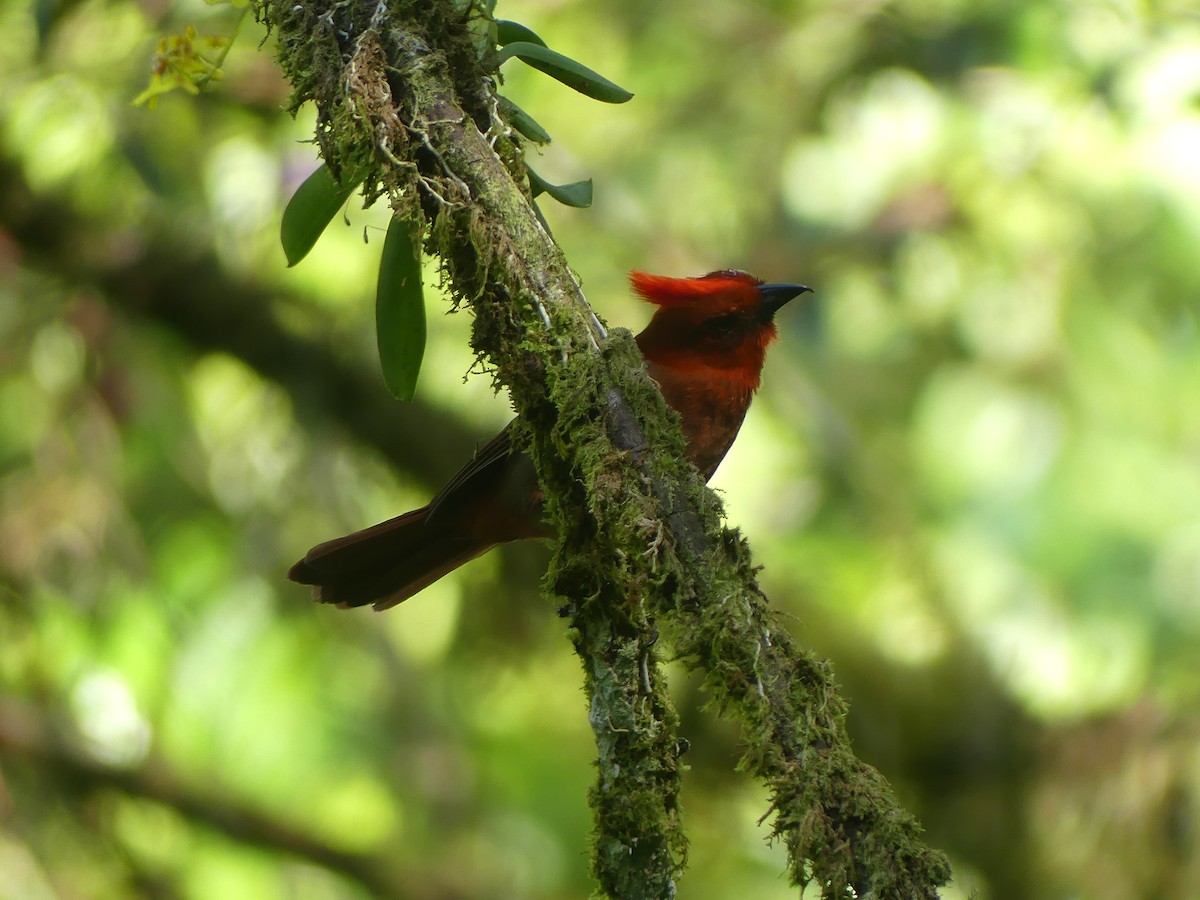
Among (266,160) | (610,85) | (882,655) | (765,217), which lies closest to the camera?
(610,85)

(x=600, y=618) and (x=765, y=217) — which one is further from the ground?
(x=765, y=217)

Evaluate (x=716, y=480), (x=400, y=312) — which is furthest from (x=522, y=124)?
(x=716, y=480)

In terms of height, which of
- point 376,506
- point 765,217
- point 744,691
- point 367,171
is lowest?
point 744,691

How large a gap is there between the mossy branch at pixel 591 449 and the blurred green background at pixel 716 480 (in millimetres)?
2025

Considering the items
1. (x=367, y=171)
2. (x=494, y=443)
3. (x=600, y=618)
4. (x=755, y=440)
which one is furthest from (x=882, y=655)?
(x=367, y=171)

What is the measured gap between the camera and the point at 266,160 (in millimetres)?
5703

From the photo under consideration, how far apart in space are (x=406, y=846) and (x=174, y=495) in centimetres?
205

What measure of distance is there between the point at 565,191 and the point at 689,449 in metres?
1.26

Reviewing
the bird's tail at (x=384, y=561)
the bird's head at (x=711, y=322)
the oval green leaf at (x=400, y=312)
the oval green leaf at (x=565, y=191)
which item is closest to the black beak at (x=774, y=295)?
the bird's head at (x=711, y=322)

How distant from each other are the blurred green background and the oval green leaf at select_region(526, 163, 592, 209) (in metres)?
2.05

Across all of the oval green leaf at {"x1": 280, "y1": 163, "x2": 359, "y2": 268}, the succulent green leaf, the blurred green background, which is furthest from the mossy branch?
the blurred green background

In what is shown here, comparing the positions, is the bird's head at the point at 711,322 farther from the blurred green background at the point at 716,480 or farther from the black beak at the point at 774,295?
the blurred green background at the point at 716,480

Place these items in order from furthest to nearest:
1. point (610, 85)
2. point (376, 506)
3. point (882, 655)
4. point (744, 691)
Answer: point (376, 506) → point (882, 655) → point (610, 85) → point (744, 691)

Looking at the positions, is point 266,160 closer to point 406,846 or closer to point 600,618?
point 406,846
